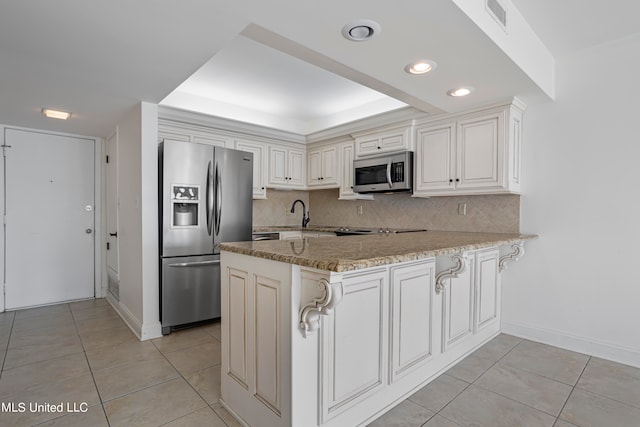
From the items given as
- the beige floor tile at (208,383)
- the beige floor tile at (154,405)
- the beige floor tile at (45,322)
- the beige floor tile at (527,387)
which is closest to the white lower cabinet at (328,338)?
the beige floor tile at (208,383)

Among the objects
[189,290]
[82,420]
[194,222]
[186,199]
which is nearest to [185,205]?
[186,199]

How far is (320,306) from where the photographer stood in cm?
134

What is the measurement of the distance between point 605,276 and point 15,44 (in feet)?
14.2

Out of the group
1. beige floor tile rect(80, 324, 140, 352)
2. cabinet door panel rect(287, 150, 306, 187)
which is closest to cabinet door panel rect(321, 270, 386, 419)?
beige floor tile rect(80, 324, 140, 352)

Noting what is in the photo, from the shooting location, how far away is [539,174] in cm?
296

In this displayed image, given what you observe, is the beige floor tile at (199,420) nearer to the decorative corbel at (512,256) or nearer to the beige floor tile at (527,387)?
the beige floor tile at (527,387)

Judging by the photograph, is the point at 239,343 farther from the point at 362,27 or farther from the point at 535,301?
the point at 535,301

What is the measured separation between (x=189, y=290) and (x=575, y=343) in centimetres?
341

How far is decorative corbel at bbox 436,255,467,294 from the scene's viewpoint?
2.05 metres

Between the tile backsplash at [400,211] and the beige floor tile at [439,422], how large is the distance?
195cm

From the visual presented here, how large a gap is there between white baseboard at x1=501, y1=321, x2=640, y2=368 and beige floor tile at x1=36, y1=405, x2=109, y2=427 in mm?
3237

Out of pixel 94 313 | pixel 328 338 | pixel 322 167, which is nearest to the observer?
pixel 328 338

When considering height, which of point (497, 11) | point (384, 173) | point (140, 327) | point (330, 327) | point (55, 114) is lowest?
point (140, 327)

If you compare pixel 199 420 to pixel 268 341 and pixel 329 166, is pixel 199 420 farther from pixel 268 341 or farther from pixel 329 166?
pixel 329 166
